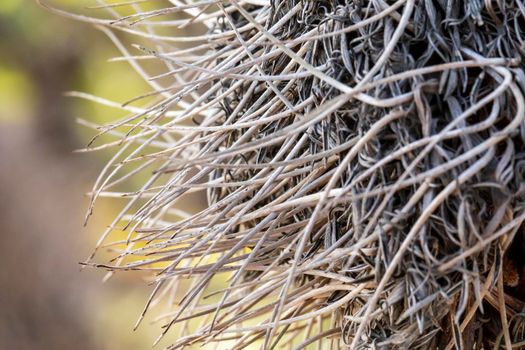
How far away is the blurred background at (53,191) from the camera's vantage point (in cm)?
211

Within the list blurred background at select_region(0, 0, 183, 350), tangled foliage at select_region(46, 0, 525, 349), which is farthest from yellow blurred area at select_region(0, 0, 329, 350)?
tangled foliage at select_region(46, 0, 525, 349)

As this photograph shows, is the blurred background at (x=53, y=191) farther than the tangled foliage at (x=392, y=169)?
Yes

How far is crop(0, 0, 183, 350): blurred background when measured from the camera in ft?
6.92

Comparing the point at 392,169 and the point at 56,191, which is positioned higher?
the point at 56,191

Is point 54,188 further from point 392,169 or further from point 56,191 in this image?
point 392,169

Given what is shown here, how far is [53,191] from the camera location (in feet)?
7.52

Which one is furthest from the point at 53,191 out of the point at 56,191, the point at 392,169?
the point at 392,169

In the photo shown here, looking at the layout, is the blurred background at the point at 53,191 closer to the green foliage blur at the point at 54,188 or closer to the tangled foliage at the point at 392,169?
the green foliage blur at the point at 54,188

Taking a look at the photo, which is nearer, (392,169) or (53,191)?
(392,169)

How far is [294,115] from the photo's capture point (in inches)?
18.6

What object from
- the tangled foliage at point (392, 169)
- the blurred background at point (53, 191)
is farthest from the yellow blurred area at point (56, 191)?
the tangled foliage at point (392, 169)

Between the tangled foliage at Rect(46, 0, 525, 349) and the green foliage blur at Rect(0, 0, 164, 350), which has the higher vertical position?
the green foliage blur at Rect(0, 0, 164, 350)

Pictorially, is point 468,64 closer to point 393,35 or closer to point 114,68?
point 393,35

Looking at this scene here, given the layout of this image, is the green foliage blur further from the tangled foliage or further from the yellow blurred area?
the tangled foliage
